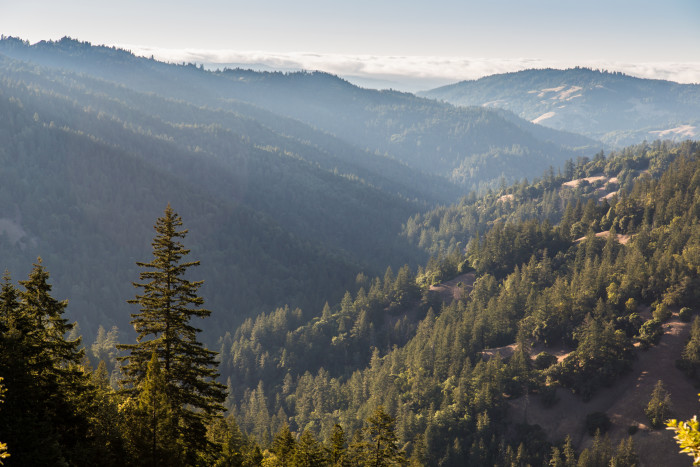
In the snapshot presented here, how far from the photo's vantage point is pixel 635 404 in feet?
343

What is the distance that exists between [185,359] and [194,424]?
383 cm

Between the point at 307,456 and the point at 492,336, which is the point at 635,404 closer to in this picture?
the point at 492,336

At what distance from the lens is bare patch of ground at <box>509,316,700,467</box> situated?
99.6 metres

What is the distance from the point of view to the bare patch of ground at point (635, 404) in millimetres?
99625

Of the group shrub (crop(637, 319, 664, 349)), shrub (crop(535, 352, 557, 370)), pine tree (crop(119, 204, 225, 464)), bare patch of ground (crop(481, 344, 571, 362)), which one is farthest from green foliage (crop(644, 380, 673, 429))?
pine tree (crop(119, 204, 225, 464))

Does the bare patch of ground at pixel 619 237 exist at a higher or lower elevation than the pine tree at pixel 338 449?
higher

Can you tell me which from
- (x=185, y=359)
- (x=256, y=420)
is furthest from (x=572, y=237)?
(x=185, y=359)

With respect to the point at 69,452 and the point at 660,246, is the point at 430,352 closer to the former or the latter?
the point at 660,246

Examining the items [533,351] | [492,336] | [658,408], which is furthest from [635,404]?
[492,336]

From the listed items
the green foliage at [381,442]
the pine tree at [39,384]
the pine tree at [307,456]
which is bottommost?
the pine tree at [307,456]

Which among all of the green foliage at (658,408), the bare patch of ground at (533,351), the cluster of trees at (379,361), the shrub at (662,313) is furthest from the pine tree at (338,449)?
the shrub at (662,313)

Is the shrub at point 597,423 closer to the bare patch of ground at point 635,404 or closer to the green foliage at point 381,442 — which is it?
the bare patch of ground at point 635,404

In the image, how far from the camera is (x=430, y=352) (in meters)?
132

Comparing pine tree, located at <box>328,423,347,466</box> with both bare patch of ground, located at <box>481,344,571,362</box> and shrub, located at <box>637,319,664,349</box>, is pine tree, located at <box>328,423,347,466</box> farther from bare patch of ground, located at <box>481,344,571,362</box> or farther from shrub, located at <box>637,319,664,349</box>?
shrub, located at <box>637,319,664,349</box>
